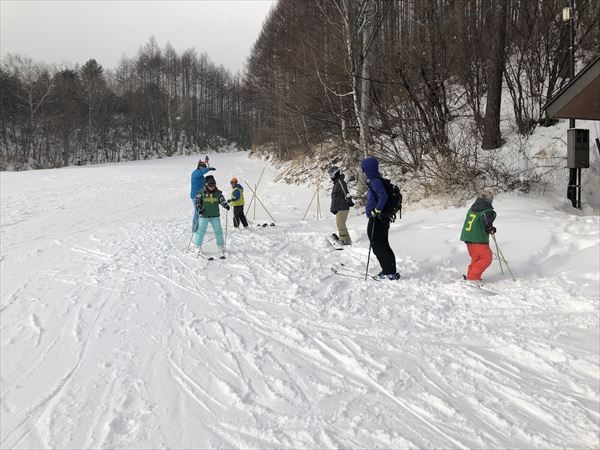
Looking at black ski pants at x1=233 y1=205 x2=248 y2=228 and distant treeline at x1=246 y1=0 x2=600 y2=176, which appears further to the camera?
distant treeline at x1=246 y1=0 x2=600 y2=176

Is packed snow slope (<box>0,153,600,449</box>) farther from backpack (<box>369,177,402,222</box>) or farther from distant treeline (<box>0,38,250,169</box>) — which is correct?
distant treeline (<box>0,38,250,169</box>)

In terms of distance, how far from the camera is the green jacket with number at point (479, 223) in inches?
223

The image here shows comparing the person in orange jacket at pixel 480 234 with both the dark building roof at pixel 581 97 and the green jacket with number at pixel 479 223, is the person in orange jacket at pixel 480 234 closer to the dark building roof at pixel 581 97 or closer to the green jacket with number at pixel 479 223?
the green jacket with number at pixel 479 223

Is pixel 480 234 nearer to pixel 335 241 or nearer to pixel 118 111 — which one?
pixel 335 241

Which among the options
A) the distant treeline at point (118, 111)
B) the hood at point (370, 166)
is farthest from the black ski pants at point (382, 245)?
the distant treeline at point (118, 111)

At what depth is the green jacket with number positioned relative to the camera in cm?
568

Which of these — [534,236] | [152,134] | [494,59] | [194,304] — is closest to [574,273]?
[534,236]

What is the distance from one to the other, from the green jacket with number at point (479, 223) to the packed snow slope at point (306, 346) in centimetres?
71

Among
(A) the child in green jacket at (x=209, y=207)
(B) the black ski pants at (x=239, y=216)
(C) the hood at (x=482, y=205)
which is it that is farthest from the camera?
(B) the black ski pants at (x=239, y=216)

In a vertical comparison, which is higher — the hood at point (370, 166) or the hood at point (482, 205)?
the hood at point (370, 166)

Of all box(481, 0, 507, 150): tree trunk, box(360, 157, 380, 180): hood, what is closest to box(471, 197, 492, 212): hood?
box(360, 157, 380, 180): hood

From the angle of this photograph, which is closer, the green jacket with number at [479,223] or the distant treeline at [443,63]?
the green jacket with number at [479,223]

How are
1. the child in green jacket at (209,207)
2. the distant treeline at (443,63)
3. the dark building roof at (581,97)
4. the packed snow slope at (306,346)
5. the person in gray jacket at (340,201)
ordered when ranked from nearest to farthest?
the packed snow slope at (306,346), the dark building roof at (581,97), the child in green jacket at (209,207), the person in gray jacket at (340,201), the distant treeline at (443,63)

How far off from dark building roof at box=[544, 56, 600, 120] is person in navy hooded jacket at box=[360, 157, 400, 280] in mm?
5027
